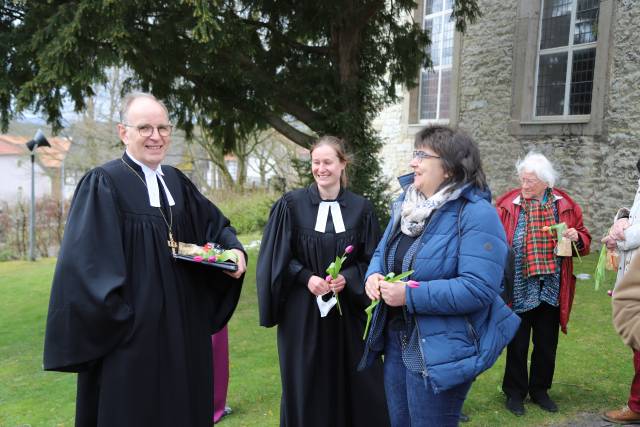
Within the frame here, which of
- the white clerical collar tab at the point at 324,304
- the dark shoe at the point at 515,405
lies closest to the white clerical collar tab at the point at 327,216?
the white clerical collar tab at the point at 324,304

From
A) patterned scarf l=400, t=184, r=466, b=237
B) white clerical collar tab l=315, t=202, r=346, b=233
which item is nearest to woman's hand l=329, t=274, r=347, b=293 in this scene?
white clerical collar tab l=315, t=202, r=346, b=233

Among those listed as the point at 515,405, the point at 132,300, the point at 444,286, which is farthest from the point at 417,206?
the point at 515,405

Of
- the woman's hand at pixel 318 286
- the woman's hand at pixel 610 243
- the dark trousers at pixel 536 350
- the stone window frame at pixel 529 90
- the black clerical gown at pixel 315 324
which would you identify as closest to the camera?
the woman's hand at pixel 318 286

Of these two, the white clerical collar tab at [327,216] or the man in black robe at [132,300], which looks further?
the white clerical collar tab at [327,216]

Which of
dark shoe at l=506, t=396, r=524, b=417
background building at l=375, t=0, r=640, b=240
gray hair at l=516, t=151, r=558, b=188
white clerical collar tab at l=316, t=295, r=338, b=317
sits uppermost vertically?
background building at l=375, t=0, r=640, b=240

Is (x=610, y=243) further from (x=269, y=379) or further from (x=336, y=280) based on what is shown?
(x=269, y=379)

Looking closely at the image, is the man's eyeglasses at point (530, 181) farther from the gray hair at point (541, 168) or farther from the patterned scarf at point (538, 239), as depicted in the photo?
the patterned scarf at point (538, 239)

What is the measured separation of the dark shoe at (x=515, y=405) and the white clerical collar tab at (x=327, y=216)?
208 cm

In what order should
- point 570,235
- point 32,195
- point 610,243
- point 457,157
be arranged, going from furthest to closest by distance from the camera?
point 32,195 → point 570,235 → point 610,243 → point 457,157

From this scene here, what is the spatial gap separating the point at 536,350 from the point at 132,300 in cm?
327

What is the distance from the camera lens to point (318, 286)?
→ 11.7 feet

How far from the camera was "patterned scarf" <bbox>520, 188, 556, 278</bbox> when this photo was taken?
4168 mm

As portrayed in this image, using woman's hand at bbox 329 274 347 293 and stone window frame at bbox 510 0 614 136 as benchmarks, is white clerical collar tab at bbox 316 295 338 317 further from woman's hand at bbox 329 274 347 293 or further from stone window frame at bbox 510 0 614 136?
stone window frame at bbox 510 0 614 136

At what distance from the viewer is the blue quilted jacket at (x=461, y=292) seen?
2475 mm
